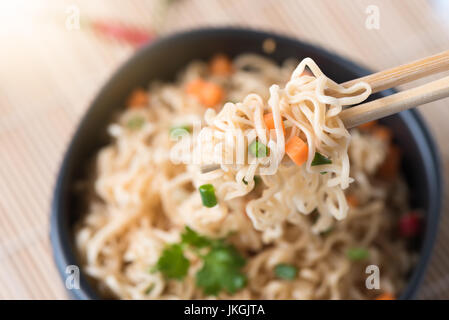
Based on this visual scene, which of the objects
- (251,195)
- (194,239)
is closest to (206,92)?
(251,195)

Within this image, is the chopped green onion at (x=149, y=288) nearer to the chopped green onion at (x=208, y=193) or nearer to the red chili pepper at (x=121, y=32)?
the chopped green onion at (x=208, y=193)

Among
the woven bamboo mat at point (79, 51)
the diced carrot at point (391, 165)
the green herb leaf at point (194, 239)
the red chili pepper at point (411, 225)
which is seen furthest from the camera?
the woven bamboo mat at point (79, 51)

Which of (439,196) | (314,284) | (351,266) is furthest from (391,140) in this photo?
(314,284)

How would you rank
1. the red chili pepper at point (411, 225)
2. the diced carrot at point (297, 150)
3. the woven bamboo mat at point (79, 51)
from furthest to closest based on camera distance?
the woven bamboo mat at point (79, 51) → the red chili pepper at point (411, 225) → the diced carrot at point (297, 150)

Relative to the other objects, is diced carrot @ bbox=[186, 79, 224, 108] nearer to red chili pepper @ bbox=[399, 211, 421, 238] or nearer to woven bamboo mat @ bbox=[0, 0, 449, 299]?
woven bamboo mat @ bbox=[0, 0, 449, 299]

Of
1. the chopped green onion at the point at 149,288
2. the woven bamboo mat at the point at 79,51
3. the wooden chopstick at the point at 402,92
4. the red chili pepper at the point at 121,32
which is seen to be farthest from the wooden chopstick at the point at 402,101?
the red chili pepper at the point at 121,32

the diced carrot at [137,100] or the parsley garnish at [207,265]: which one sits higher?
the diced carrot at [137,100]
